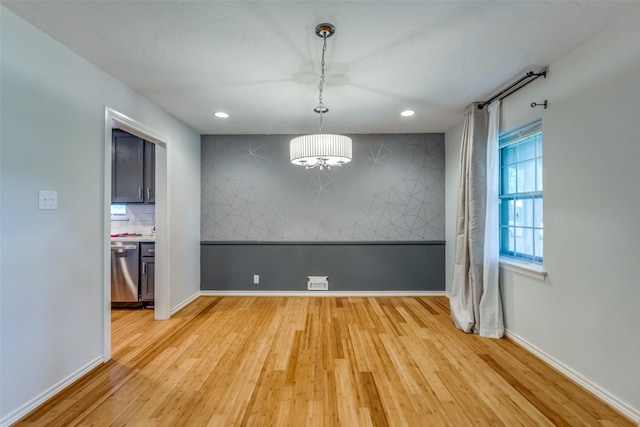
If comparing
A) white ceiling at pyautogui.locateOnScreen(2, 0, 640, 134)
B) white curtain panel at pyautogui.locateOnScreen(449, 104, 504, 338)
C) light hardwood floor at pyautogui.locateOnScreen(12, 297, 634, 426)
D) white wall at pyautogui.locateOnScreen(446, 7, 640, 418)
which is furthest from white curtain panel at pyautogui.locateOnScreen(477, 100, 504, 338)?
white ceiling at pyautogui.locateOnScreen(2, 0, 640, 134)

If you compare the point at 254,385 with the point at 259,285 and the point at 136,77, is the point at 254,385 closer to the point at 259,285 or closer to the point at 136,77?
the point at 259,285

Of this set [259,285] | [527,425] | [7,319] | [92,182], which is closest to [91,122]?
[92,182]

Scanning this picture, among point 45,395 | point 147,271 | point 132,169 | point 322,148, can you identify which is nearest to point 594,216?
point 322,148

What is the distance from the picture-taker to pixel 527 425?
1614 millimetres

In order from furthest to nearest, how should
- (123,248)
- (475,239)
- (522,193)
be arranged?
1. (123,248)
2. (475,239)
3. (522,193)

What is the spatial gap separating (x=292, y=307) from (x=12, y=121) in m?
3.05

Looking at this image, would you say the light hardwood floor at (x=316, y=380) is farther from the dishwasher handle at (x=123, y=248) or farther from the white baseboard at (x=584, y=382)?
the dishwasher handle at (x=123, y=248)

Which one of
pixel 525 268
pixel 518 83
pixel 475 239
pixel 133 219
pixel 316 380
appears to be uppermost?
pixel 518 83

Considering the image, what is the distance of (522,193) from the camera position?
8.82ft

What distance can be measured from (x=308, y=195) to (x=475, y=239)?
7.44 ft

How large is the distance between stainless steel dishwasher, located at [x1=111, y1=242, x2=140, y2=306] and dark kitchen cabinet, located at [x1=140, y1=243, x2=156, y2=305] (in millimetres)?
61

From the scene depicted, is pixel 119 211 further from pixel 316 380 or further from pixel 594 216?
pixel 594 216

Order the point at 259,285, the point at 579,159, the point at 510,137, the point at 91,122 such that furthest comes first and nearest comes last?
the point at 259,285
the point at 510,137
the point at 91,122
the point at 579,159

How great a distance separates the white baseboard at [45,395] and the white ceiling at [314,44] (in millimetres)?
2356
